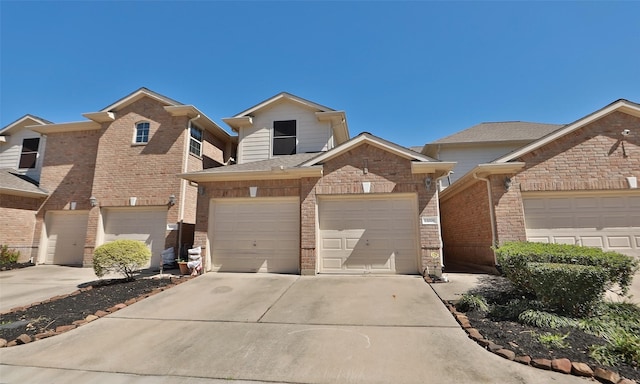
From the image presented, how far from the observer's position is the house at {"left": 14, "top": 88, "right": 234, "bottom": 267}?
12328mm

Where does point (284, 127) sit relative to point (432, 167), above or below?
above

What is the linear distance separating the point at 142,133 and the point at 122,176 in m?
2.11

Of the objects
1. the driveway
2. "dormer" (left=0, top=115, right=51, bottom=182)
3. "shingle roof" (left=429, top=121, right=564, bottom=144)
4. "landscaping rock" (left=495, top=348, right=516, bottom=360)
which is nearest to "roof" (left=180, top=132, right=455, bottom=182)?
the driveway

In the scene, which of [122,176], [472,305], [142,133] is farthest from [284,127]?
[472,305]

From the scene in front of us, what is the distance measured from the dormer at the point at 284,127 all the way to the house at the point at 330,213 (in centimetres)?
301

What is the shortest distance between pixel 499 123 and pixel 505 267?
1506cm

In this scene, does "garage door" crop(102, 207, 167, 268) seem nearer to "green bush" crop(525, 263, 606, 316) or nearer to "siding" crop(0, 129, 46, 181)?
"siding" crop(0, 129, 46, 181)

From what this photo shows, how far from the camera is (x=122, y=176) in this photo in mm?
12859

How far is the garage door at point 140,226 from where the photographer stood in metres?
12.1

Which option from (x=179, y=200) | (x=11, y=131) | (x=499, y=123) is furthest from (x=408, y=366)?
(x=11, y=131)

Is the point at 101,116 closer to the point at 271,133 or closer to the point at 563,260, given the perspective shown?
the point at 271,133

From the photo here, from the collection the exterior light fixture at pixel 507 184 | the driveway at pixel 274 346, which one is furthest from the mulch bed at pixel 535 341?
the exterior light fixture at pixel 507 184

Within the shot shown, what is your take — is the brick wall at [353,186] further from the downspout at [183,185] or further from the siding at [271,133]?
the siding at [271,133]

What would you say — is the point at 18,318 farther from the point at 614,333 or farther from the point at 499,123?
the point at 499,123
